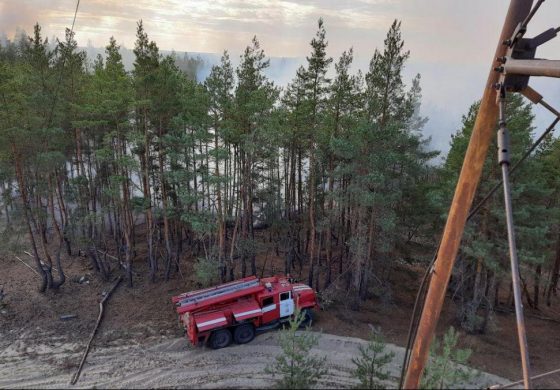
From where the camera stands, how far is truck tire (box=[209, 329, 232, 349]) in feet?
47.4

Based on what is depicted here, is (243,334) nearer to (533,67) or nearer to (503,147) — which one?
(503,147)

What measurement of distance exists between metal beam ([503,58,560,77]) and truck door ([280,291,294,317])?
43.3ft

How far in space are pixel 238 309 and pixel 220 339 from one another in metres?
1.35

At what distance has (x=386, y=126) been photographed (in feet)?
49.5

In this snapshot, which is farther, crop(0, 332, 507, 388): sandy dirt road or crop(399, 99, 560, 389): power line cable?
crop(0, 332, 507, 388): sandy dirt road

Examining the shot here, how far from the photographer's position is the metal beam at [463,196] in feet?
12.8

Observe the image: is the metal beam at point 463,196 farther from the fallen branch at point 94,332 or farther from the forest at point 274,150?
the fallen branch at point 94,332

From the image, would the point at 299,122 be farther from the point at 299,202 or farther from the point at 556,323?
the point at 556,323

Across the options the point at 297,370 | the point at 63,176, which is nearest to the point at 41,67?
the point at 63,176

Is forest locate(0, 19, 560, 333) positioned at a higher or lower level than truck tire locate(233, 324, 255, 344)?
higher

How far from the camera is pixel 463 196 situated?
14.2 feet

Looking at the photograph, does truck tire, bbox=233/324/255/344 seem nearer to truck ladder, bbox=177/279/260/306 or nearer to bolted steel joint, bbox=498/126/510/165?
truck ladder, bbox=177/279/260/306

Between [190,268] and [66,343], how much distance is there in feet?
28.0

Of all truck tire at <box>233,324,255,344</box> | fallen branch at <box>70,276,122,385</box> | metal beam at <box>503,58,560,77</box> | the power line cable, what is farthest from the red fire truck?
metal beam at <box>503,58,560,77</box>
